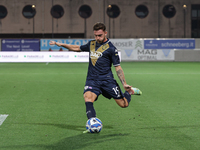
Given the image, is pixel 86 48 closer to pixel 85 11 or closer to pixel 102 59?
pixel 102 59

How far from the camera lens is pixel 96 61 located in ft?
21.0

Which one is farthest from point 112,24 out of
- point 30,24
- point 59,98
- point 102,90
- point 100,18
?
point 102,90

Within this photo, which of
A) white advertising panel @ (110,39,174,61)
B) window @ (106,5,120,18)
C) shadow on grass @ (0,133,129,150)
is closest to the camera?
shadow on grass @ (0,133,129,150)

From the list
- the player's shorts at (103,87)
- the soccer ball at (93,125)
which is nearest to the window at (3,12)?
the player's shorts at (103,87)

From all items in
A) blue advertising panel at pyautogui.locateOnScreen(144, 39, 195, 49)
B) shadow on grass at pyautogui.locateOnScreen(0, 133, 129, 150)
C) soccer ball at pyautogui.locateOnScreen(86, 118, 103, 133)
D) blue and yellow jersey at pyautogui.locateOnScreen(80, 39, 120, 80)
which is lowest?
shadow on grass at pyautogui.locateOnScreen(0, 133, 129, 150)

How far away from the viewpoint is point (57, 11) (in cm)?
5100

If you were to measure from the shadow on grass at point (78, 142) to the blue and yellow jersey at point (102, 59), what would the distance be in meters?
1.05

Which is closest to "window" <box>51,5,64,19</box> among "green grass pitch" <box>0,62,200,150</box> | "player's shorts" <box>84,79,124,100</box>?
"green grass pitch" <box>0,62,200,150</box>

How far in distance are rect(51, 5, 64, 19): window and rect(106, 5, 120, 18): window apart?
6.58 meters

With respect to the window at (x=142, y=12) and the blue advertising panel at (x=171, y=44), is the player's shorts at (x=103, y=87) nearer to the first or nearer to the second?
the blue advertising panel at (x=171, y=44)

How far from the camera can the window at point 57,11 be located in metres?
50.9

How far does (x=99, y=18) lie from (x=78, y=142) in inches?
1839

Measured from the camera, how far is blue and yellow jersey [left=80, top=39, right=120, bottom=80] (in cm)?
634

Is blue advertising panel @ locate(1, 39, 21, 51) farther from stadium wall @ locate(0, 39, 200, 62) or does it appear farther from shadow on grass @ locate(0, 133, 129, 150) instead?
shadow on grass @ locate(0, 133, 129, 150)
